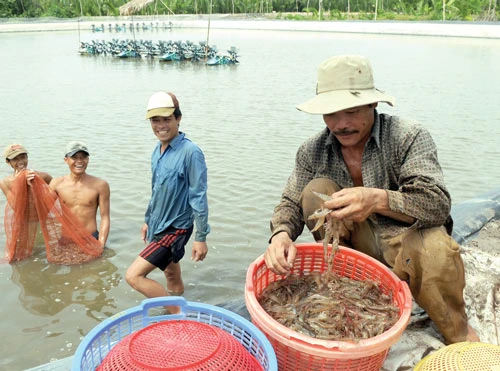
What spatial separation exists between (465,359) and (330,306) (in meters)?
0.75

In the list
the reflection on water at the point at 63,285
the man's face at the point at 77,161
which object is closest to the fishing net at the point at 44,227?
the reflection on water at the point at 63,285

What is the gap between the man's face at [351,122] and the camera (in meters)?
2.71

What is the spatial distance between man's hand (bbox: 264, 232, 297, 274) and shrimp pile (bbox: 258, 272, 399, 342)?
22cm

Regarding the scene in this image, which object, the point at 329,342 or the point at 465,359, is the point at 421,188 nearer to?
the point at 465,359

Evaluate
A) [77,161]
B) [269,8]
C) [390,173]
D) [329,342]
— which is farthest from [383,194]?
[269,8]

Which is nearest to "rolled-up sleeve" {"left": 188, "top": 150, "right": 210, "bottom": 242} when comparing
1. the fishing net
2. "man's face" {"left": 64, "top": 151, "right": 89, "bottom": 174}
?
the fishing net

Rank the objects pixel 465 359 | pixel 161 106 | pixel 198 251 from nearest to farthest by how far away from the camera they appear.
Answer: pixel 465 359 → pixel 161 106 → pixel 198 251

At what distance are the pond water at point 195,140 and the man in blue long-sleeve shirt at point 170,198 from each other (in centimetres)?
78

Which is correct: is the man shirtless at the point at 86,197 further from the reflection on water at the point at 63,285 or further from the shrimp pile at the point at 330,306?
the shrimp pile at the point at 330,306

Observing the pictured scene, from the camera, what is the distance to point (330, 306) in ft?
8.46

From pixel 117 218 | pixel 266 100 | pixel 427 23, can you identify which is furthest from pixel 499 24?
pixel 117 218

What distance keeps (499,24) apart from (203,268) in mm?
47980

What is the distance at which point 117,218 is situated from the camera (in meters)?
6.41

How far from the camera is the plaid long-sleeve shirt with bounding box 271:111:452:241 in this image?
8.38 feet
